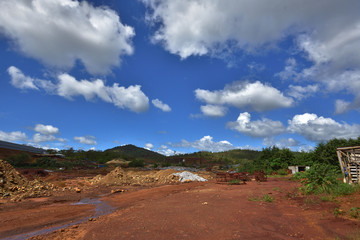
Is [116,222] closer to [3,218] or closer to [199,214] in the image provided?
[199,214]

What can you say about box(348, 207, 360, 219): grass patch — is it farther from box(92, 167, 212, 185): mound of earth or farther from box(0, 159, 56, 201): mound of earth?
box(92, 167, 212, 185): mound of earth

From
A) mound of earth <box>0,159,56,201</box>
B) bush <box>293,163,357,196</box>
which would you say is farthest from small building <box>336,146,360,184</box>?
mound of earth <box>0,159,56,201</box>

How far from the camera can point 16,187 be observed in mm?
13180

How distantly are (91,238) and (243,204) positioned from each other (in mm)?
5916

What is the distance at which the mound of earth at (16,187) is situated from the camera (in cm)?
1233

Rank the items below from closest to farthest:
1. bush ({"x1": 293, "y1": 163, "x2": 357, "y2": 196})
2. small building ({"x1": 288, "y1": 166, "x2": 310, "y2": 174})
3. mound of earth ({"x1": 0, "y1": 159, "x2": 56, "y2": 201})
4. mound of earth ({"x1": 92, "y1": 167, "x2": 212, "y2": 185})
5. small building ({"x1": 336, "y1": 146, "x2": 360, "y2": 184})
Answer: bush ({"x1": 293, "y1": 163, "x2": 357, "y2": 196}) → mound of earth ({"x1": 0, "y1": 159, "x2": 56, "y2": 201}) → small building ({"x1": 336, "y1": 146, "x2": 360, "y2": 184}) → mound of earth ({"x1": 92, "y1": 167, "x2": 212, "y2": 185}) → small building ({"x1": 288, "y1": 166, "x2": 310, "y2": 174})

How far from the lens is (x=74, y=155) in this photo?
54.3 meters

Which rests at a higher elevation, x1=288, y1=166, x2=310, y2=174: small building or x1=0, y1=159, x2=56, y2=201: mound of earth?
x1=288, y1=166, x2=310, y2=174: small building

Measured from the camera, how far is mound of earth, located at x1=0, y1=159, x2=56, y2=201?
485 inches

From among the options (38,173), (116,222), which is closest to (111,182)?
(38,173)

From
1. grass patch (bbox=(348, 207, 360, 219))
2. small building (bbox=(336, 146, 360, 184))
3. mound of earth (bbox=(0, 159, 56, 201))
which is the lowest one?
mound of earth (bbox=(0, 159, 56, 201))

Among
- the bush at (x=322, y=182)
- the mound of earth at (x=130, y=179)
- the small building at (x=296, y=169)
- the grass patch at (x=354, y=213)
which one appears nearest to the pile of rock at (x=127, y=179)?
the mound of earth at (x=130, y=179)

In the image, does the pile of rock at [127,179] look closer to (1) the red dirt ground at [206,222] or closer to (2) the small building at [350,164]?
(1) the red dirt ground at [206,222]

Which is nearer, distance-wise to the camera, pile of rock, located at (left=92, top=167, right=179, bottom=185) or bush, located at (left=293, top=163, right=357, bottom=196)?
bush, located at (left=293, top=163, right=357, bottom=196)
